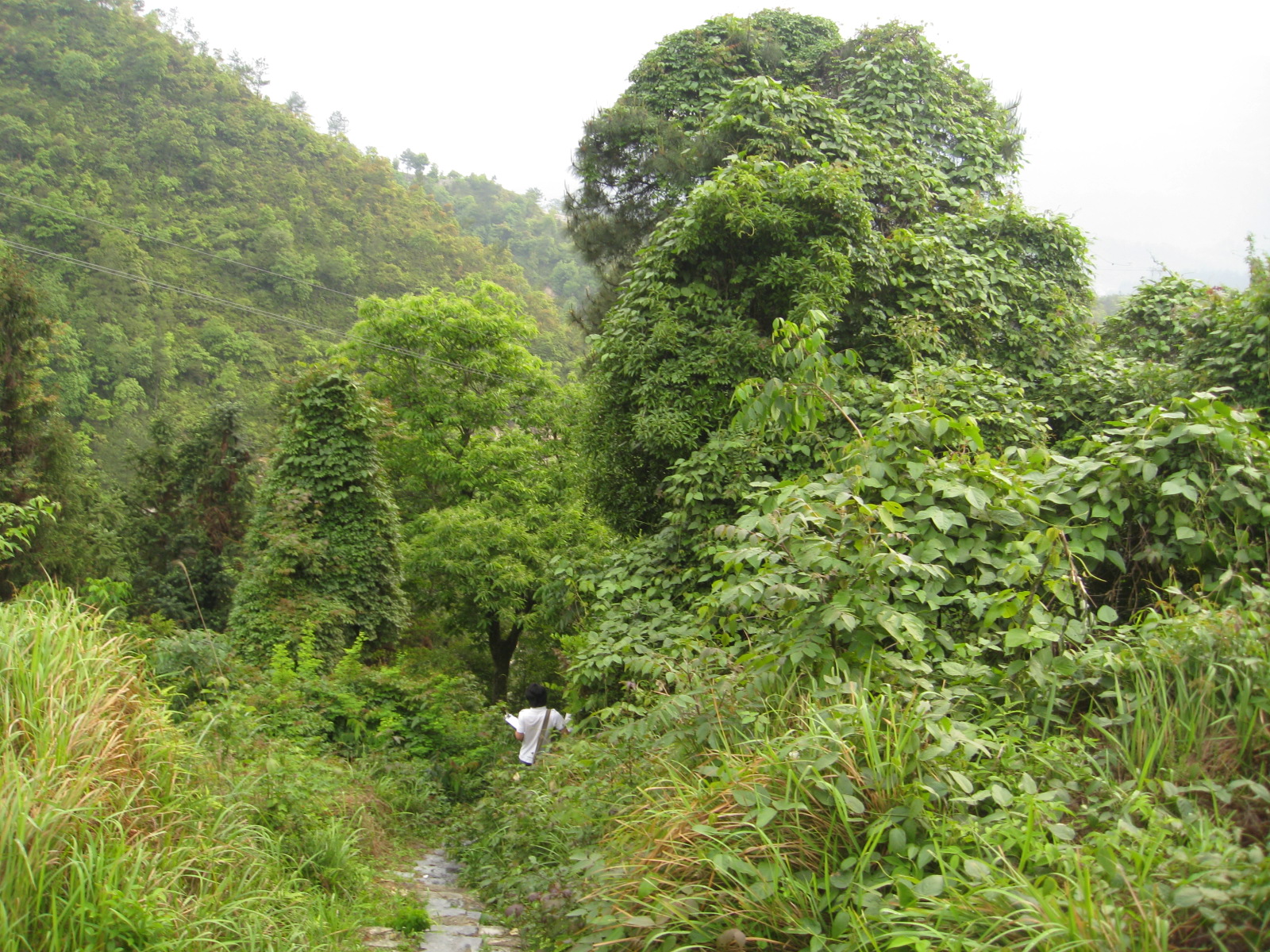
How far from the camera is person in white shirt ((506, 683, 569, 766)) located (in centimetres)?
685

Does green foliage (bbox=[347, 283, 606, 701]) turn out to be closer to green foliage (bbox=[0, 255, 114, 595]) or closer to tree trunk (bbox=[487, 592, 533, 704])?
tree trunk (bbox=[487, 592, 533, 704])

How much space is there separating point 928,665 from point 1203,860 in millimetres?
1327

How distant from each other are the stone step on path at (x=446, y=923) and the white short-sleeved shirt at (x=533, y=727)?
105 centimetres

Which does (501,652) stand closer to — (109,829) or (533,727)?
(533,727)

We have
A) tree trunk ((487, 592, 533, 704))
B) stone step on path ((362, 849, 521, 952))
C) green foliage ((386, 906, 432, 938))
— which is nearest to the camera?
stone step on path ((362, 849, 521, 952))

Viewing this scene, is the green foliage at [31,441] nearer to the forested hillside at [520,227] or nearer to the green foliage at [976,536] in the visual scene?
the green foliage at [976,536]

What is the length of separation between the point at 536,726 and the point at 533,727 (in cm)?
2

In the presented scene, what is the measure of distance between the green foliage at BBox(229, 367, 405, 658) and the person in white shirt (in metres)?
4.47

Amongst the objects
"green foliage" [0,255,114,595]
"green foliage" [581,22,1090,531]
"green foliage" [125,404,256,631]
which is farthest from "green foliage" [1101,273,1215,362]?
"green foliage" [125,404,256,631]

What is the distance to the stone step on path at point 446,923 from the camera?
13.0ft

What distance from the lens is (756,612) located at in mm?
3926

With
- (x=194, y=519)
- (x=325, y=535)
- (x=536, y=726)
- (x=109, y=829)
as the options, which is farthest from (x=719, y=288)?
(x=194, y=519)

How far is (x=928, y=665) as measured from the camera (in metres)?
3.23

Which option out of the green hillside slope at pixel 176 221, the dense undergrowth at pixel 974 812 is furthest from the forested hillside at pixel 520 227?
the dense undergrowth at pixel 974 812
